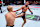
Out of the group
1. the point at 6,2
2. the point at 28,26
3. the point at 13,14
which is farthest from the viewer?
the point at 6,2

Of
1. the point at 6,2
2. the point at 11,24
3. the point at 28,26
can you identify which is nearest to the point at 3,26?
the point at 28,26

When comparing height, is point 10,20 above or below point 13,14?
below

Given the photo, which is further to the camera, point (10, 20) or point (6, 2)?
point (6, 2)

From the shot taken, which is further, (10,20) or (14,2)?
(14,2)

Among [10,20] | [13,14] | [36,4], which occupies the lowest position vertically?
[36,4]

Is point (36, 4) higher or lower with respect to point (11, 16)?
lower

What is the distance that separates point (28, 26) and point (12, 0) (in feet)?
46.8

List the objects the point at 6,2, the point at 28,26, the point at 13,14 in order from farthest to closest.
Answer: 1. the point at 6,2
2. the point at 28,26
3. the point at 13,14

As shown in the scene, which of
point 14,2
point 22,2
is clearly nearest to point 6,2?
point 14,2

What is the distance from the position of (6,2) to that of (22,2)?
3.70 meters

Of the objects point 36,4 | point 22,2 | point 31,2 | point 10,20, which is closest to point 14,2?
point 22,2

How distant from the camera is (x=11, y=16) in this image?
2.43m

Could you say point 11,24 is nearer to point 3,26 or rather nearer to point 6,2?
point 3,26

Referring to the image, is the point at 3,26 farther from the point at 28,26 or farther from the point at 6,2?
the point at 6,2
